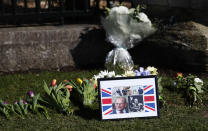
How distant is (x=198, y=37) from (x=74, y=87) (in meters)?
1.75

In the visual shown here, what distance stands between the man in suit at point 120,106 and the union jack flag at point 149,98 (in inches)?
7.2

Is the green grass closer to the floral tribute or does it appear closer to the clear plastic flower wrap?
the floral tribute

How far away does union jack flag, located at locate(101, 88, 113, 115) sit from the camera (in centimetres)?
343

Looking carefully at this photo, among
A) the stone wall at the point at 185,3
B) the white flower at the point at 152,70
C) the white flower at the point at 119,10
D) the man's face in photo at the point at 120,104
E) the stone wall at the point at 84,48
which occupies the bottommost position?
the man's face in photo at the point at 120,104

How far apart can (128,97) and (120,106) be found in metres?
0.11

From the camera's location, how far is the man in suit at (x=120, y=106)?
344cm

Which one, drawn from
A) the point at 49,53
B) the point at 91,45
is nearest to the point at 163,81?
the point at 91,45

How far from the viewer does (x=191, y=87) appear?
404cm

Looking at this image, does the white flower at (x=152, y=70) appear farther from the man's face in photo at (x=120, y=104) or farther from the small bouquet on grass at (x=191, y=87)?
the man's face in photo at (x=120, y=104)

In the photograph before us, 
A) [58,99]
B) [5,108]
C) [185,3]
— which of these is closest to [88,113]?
[58,99]

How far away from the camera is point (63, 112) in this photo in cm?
368

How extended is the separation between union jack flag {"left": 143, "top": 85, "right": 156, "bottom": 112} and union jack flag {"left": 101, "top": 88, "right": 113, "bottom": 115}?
0.31m

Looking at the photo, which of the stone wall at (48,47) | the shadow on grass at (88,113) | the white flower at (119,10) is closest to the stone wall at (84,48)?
the stone wall at (48,47)

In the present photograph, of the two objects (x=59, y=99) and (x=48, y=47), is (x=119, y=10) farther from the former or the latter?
(x=59, y=99)
